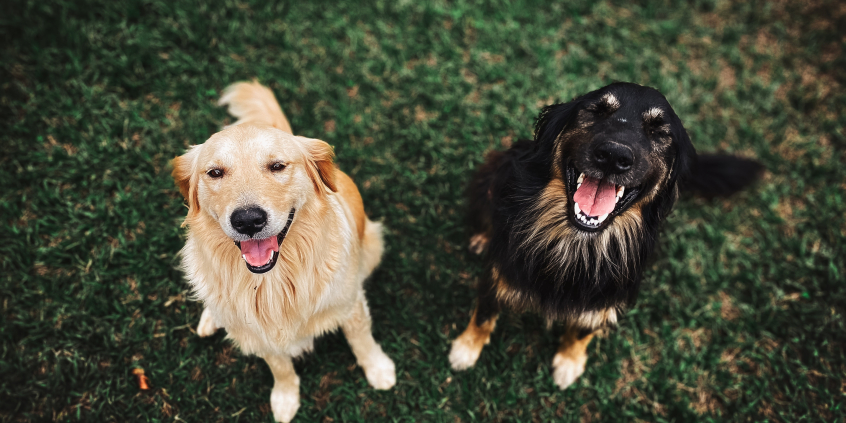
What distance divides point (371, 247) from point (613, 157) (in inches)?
70.6

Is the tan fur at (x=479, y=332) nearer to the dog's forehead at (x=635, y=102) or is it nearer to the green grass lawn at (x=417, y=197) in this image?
the green grass lawn at (x=417, y=197)

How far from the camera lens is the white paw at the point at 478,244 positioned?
143 inches

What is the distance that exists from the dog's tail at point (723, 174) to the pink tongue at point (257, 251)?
2.96 meters

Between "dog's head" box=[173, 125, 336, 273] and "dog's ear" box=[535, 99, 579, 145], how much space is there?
48.6 inches

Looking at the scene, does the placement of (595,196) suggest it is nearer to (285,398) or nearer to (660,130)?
(660,130)

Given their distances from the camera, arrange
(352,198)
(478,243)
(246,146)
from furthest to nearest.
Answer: (478,243) < (352,198) < (246,146)

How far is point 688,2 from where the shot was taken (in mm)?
5016

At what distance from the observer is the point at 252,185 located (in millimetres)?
2059

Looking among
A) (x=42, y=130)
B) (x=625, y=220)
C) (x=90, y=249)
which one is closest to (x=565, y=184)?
(x=625, y=220)

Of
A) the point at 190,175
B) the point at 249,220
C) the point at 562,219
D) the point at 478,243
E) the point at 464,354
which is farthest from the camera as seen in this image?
the point at 478,243

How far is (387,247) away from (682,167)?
2229 millimetres

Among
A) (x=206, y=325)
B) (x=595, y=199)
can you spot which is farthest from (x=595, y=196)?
(x=206, y=325)

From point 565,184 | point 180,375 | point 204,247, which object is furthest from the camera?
point 180,375

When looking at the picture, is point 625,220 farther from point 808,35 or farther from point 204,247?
point 808,35
